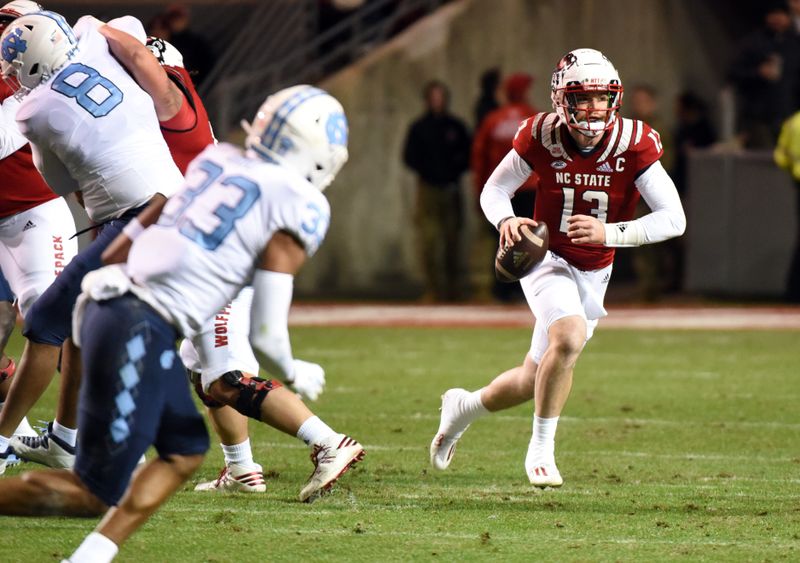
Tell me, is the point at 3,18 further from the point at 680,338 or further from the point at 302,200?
the point at 680,338

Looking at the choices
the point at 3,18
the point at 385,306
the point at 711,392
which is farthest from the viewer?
the point at 385,306

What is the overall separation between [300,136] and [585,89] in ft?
6.47

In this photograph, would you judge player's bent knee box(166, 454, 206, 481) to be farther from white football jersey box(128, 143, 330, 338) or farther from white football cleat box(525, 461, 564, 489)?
white football cleat box(525, 461, 564, 489)

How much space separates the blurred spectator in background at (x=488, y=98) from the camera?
13.0m

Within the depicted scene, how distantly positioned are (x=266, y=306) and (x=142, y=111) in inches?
65.9

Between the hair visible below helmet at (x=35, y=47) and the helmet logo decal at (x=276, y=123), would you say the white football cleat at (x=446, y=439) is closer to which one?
the hair visible below helmet at (x=35, y=47)

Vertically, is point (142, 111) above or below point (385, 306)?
above

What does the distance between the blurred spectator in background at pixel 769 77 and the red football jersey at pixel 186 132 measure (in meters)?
7.98

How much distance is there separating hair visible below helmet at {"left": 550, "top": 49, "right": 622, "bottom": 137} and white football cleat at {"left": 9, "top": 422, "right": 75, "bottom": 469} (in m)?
2.29

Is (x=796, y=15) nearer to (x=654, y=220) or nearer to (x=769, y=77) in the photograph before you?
(x=769, y=77)

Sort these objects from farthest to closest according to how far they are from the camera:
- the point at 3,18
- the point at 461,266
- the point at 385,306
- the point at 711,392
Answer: the point at 461,266 → the point at 385,306 → the point at 711,392 → the point at 3,18

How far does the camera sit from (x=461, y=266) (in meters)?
14.5

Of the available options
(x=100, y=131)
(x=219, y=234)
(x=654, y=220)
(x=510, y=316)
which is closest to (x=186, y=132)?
(x=100, y=131)

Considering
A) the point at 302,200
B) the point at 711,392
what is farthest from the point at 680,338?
the point at 302,200
